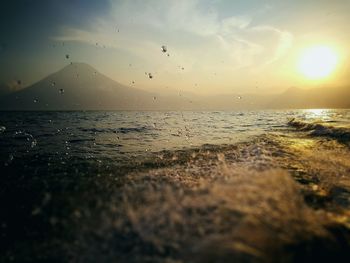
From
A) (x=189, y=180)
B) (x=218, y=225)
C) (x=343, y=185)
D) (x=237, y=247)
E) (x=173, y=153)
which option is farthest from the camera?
(x=173, y=153)

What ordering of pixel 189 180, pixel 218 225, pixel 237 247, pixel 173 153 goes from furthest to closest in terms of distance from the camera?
pixel 173 153 < pixel 189 180 < pixel 218 225 < pixel 237 247

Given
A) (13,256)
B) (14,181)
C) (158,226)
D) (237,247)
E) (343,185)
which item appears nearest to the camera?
(237,247)

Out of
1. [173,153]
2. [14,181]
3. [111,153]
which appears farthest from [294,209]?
[111,153]

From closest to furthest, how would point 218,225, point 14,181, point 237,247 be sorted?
point 237,247, point 218,225, point 14,181

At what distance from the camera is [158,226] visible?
3932mm

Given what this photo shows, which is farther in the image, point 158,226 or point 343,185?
point 343,185

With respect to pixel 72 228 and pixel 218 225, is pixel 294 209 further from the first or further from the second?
pixel 72 228

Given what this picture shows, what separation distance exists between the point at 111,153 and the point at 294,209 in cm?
1103

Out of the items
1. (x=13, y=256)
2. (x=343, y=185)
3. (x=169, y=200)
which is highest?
(x=169, y=200)

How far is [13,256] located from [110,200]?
1.80 m

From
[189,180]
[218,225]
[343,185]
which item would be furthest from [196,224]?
[343,185]

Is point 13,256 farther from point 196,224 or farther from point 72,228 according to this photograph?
point 196,224

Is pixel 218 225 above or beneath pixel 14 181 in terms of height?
above

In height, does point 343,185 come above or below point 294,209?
below
